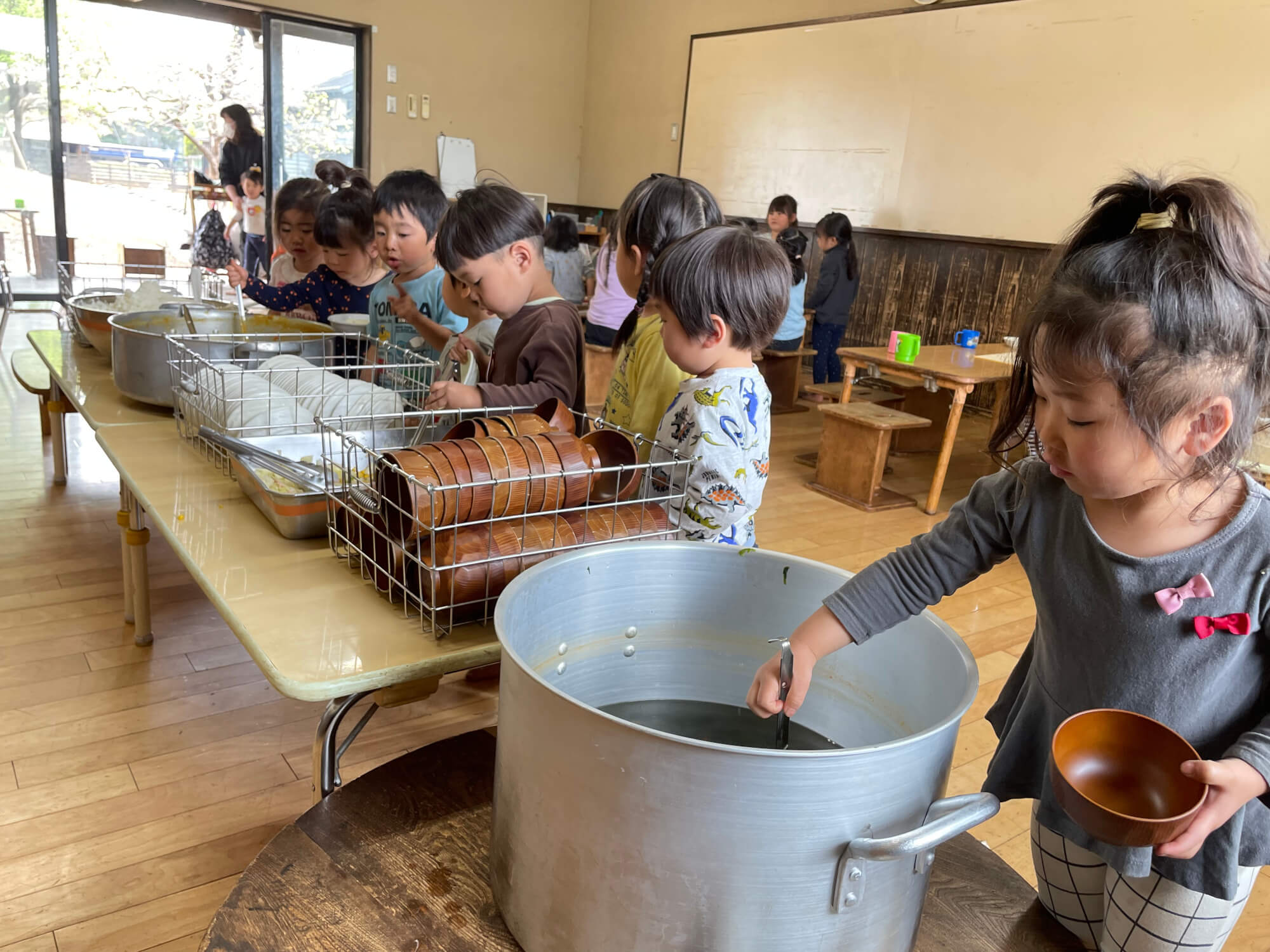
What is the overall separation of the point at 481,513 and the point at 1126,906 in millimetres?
681

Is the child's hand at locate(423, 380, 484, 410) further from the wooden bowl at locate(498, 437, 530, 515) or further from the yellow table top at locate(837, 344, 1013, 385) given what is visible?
the yellow table top at locate(837, 344, 1013, 385)

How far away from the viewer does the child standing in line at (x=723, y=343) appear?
1.09 meters

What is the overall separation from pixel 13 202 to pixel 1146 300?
7709 mm

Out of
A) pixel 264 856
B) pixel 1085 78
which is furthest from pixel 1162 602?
pixel 1085 78

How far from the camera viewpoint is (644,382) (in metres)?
1.43

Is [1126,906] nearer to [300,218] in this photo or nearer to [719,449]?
[719,449]

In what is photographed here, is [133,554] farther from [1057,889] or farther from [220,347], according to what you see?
[1057,889]

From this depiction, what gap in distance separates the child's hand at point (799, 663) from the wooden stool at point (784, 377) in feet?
15.5

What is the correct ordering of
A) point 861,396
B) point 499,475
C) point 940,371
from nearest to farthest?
point 499,475, point 940,371, point 861,396

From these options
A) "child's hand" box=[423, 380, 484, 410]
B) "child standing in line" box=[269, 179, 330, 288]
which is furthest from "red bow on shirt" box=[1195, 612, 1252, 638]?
"child standing in line" box=[269, 179, 330, 288]

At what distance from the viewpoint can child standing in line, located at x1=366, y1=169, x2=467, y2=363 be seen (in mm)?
1968

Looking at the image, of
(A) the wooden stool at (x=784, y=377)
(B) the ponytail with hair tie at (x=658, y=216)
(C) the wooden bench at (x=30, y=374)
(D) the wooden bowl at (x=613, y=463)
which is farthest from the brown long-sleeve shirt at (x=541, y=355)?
(A) the wooden stool at (x=784, y=377)

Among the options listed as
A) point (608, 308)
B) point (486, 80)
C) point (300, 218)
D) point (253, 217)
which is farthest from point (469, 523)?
point (486, 80)

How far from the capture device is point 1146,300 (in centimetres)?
60
